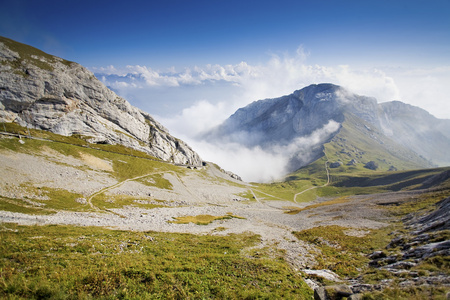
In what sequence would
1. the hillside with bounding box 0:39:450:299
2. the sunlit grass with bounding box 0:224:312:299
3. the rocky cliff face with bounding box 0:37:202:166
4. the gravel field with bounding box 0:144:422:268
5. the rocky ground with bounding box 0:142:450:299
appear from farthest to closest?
the rocky cliff face with bounding box 0:37:202:166 → the gravel field with bounding box 0:144:422:268 → the rocky ground with bounding box 0:142:450:299 → the hillside with bounding box 0:39:450:299 → the sunlit grass with bounding box 0:224:312:299

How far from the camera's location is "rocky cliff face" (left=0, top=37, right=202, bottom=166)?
116438mm

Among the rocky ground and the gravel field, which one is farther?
the gravel field

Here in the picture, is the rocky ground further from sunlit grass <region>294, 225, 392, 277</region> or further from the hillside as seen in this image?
sunlit grass <region>294, 225, 392, 277</region>

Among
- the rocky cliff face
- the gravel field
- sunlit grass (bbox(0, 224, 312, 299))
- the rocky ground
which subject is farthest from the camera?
the rocky cliff face

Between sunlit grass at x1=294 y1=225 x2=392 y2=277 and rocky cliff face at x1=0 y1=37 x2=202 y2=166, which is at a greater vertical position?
rocky cliff face at x1=0 y1=37 x2=202 y2=166

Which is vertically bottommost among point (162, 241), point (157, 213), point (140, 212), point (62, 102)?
point (157, 213)

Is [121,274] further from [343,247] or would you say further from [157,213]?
[157,213]

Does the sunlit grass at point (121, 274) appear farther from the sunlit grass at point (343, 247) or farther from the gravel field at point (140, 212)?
the gravel field at point (140, 212)

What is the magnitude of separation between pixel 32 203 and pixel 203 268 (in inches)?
1842

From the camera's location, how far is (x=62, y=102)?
133 meters

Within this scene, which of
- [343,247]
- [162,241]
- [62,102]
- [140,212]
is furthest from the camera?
Answer: [62,102]

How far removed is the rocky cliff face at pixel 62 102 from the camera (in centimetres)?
11644

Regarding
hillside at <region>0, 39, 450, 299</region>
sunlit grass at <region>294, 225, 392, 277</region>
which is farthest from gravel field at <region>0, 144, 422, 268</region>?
sunlit grass at <region>294, 225, 392, 277</region>

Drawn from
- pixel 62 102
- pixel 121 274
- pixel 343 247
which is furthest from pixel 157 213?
pixel 62 102
